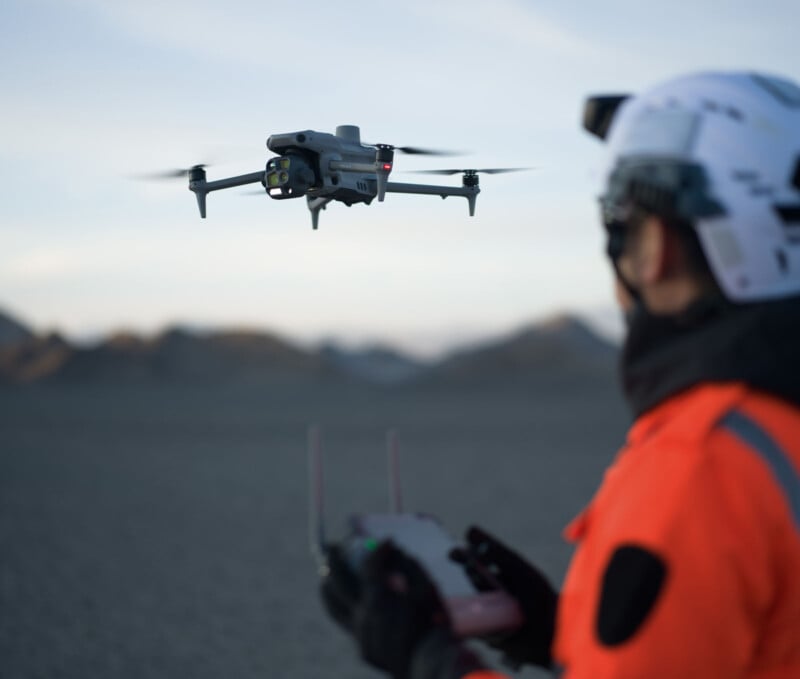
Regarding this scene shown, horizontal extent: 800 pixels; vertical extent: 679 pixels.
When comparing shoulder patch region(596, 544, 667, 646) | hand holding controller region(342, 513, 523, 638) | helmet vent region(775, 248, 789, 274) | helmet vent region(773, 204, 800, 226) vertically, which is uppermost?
helmet vent region(773, 204, 800, 226)

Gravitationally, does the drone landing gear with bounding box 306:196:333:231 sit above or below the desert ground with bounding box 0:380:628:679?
above

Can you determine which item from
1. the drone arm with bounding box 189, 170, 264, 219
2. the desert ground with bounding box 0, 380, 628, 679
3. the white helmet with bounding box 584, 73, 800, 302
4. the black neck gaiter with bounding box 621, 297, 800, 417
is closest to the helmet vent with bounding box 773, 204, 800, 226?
the white helmet with bounding box 584, 73, 800, 302

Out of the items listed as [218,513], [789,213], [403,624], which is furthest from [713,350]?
[218,513]

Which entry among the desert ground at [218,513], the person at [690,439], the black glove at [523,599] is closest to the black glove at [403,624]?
the person at [690,439]

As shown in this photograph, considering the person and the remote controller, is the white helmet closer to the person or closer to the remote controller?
the person

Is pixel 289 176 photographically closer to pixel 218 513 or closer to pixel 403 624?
pixel 403 624

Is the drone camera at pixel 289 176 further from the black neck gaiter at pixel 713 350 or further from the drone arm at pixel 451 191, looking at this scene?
the black neck gaiter at pixel 713 350

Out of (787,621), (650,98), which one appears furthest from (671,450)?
(650,98)
